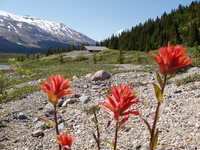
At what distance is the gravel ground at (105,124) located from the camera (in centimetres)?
498

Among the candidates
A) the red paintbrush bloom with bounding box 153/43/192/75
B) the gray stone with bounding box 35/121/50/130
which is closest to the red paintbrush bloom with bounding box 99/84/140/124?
the red paintbrush bloom with bounding box 153/43/192/75

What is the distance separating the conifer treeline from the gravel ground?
56.1 metres

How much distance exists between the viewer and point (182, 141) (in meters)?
4.66

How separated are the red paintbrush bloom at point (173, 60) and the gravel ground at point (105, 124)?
9.53 ft

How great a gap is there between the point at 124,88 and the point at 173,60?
40cm

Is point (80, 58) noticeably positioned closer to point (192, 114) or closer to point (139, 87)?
point (139, 87)

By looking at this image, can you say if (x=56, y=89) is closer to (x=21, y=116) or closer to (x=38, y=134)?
(x=38, y=134)

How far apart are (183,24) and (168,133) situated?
73889 mm

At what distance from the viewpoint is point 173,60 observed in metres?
1.59

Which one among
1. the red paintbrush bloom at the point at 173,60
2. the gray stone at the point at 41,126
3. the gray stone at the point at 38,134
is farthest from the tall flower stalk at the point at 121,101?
the gray stone at the point at 41,126

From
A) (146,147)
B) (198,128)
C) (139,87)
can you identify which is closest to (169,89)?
(139,87)

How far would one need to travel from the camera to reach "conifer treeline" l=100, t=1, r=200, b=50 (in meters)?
64.8

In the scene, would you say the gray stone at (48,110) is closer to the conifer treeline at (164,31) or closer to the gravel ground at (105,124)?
the gravel ground at (105,124)

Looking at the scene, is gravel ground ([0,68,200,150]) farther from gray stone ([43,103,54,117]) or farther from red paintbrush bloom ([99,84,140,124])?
red paintbrush bloom ([99,84,140,124])
